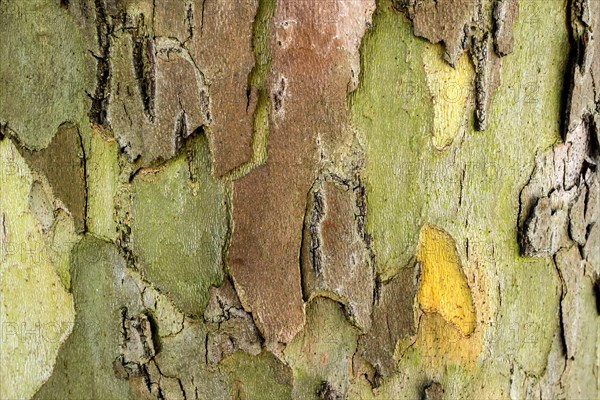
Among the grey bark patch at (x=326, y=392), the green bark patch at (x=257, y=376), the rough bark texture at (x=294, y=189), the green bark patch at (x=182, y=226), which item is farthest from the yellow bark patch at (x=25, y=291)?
the grey bark patch at (x=326, y=392)

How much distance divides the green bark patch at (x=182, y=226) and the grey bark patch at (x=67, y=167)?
75 mm

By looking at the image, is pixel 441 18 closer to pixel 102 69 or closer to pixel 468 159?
pixel 468 159

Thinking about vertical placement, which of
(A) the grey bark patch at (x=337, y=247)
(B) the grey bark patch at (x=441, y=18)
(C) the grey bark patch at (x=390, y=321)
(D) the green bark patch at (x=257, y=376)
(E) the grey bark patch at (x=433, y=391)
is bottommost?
(E) the grey bark patch at (x=433, y=391)

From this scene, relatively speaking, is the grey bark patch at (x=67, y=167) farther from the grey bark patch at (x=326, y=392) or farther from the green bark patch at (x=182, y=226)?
the grey bark patch at (x=326, y=392)

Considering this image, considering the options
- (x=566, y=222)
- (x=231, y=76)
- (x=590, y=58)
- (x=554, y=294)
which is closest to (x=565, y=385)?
(x=554, y=294)

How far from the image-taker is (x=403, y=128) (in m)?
0.78

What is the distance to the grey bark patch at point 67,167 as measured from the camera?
826 mm

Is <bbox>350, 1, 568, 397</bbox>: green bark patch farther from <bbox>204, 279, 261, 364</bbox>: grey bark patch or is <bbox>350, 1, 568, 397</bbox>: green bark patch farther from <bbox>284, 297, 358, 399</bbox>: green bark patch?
<bbox>204, 279, 261, 364</bbox>: grey bark patch

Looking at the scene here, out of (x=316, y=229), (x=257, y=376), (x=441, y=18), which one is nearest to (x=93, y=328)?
(x=257, y=376)

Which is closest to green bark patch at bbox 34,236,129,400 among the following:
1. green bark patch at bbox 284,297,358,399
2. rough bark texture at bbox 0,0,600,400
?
rough bark texture at bbox 0,0,600,400

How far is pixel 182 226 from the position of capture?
2.65 ft

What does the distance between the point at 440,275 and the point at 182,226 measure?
33 centimetres

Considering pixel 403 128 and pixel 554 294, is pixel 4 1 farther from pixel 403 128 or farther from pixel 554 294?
pixel 554 294

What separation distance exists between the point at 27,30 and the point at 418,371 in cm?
67
